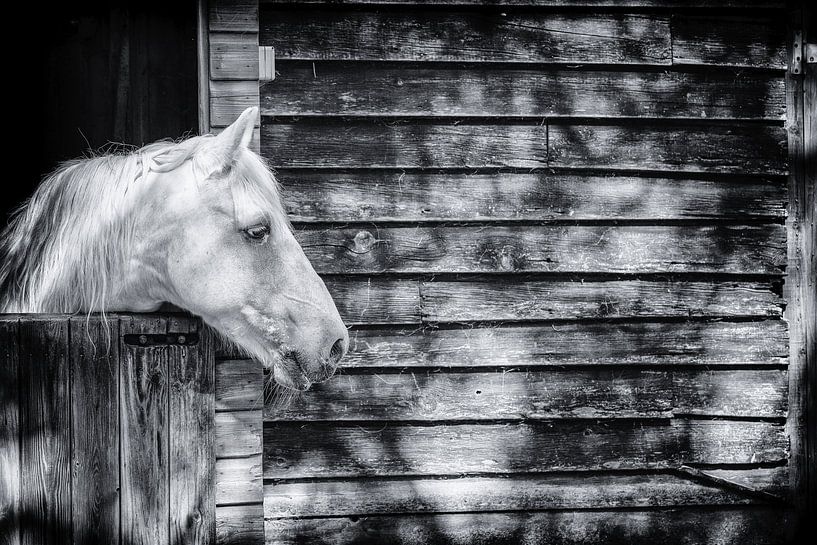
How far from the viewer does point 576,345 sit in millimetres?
2789

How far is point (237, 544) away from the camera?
7.53 feet

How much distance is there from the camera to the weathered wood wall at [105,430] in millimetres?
1964

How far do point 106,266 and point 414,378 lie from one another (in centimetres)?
133

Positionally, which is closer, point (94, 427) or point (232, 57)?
point (94, 427)

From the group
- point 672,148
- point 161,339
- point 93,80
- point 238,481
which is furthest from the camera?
point 93,80

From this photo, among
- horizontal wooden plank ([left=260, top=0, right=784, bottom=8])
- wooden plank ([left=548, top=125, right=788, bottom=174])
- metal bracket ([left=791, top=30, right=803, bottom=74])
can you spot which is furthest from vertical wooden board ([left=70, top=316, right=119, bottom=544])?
metal bracket ([left=791, top=30, right=803, bottom=74])

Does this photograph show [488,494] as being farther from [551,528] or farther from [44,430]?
[44,430]

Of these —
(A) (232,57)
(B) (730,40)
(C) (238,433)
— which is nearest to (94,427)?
(C) (238,433)

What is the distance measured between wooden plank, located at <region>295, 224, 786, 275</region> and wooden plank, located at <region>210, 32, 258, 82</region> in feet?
2.27

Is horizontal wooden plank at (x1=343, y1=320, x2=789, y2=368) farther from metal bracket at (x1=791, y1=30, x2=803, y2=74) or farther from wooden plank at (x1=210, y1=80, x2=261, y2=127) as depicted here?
metal bracket at (x1=791, y1=30, x2=803, y2=74)

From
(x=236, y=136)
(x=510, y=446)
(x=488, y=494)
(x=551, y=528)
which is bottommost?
(x=551, y=528)

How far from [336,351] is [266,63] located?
4.15 feet

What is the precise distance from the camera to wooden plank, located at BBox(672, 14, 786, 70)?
9.25 feet

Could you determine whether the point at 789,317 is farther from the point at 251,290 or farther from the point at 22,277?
the point at 22,277
